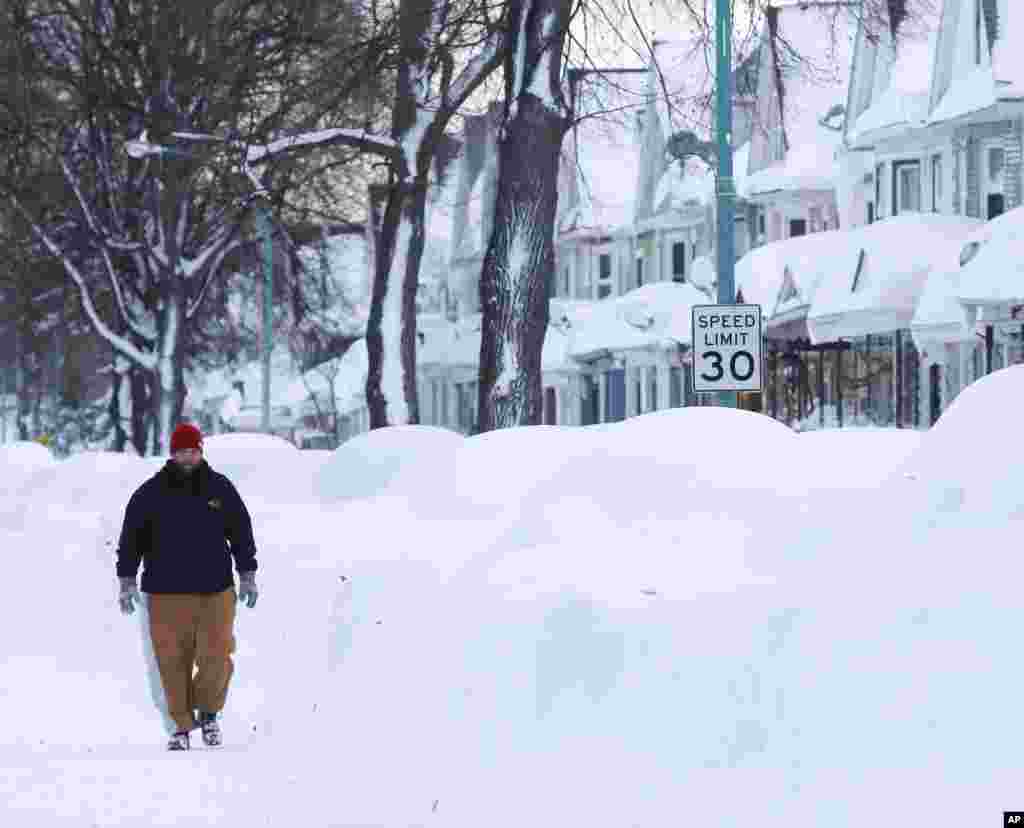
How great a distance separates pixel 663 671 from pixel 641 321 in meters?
45.1

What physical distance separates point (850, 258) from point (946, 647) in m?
31.3

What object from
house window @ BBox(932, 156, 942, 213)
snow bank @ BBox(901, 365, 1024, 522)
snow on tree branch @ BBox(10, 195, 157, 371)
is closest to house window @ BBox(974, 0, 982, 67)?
house window @ BBox(932, 156, 942, 213)

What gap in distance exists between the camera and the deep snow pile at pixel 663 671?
27.4ft

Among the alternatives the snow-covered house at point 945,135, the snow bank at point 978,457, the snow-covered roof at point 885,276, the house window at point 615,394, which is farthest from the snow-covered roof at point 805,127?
the snow bank at point 978,457

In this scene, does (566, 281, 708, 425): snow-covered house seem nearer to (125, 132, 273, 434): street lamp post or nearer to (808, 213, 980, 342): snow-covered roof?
(125, 132, 273, 434): street lamp post

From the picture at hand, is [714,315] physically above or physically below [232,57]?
below

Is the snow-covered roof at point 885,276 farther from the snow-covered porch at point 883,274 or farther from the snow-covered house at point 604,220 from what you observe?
the snow-covered house at point 604,220

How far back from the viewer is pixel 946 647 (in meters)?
8.42

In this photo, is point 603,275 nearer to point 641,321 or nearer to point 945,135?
point 641,321

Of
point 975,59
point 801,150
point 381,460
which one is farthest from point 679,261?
point 381,460

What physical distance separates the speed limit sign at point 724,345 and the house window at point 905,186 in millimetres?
28614

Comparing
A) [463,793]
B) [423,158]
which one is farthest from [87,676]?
[423,158]

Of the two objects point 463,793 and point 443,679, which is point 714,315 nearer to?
point 443,679

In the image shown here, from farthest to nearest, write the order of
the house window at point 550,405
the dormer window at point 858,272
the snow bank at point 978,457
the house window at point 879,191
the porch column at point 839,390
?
the house window at point 550,405 → the house window at point 879,191 → the porch column at point 839,390 → the dormer window at point 858,272 → the snow bank at point 978,457
